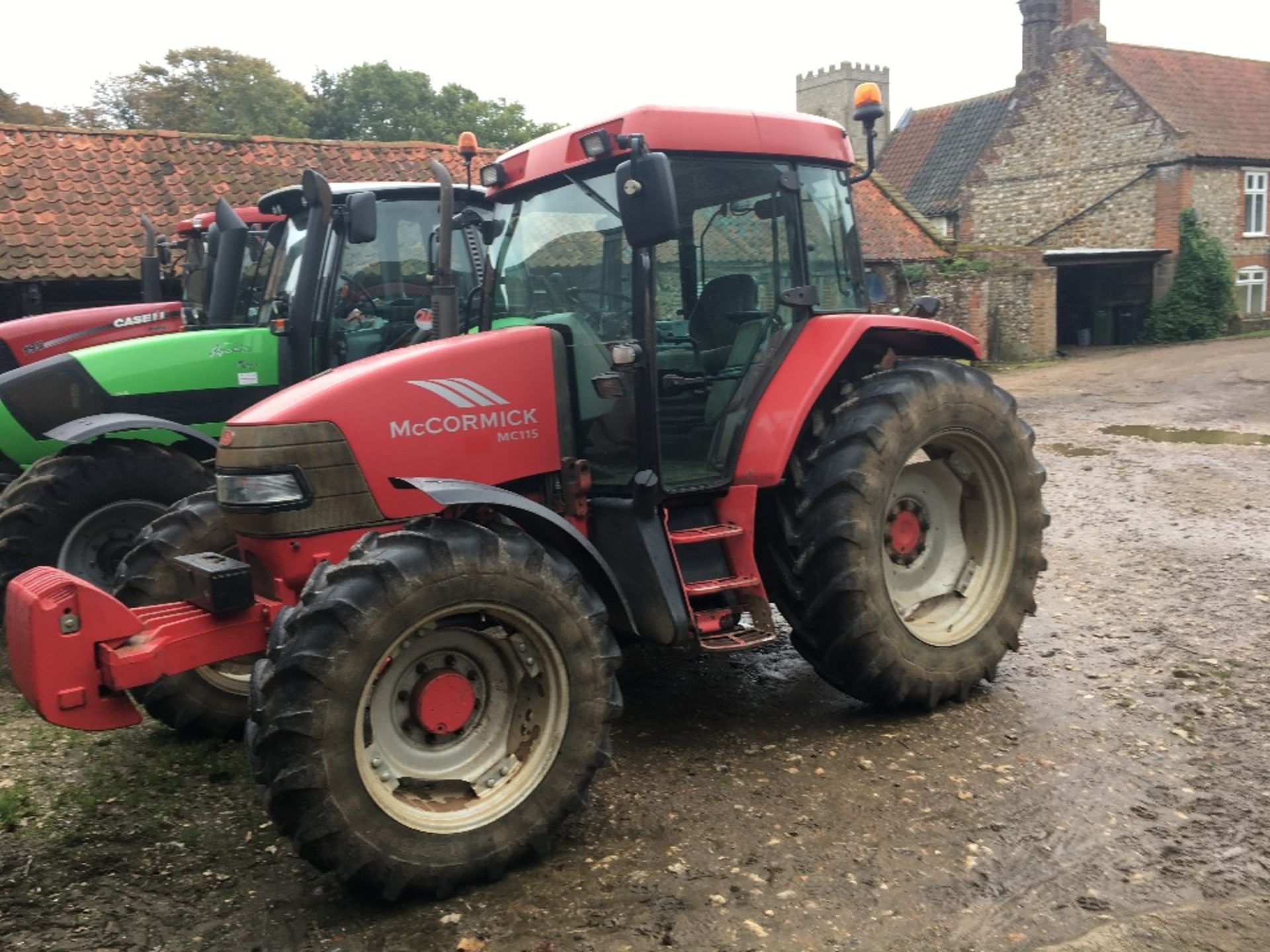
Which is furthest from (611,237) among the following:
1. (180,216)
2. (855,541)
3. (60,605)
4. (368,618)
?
(180,216)

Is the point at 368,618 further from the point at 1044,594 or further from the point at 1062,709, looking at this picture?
the point at 1044,594

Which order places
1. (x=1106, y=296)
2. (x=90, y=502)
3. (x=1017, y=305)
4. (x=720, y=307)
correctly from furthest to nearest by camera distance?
(x=1106, y=296) < (x=1017, y=305) < (x=90, y=502) < (x=720, y=307)

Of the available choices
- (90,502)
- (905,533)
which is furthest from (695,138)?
(90,502)

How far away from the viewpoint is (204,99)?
1505 inches

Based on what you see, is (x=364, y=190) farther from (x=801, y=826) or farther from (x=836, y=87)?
(x=836, y=87)

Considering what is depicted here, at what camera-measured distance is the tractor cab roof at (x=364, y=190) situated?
6789 millimetres

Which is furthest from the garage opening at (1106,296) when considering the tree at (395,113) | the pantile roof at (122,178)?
the tree at (395,113)

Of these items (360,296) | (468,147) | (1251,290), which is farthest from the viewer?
(1251,290)

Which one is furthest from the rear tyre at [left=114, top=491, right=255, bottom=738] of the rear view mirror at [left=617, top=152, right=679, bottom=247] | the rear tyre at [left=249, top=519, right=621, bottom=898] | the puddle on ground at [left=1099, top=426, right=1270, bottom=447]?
the puddle on ground at [left=1099, top=426, right=1270, bottom=447]

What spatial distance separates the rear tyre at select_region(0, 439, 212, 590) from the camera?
5594 millimetres

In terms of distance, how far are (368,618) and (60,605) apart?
0.94 m

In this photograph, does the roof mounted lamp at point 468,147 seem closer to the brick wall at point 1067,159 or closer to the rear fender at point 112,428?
the rear fender at point 112,428

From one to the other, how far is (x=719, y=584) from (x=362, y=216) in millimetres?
2840

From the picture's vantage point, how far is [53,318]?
7.68m
